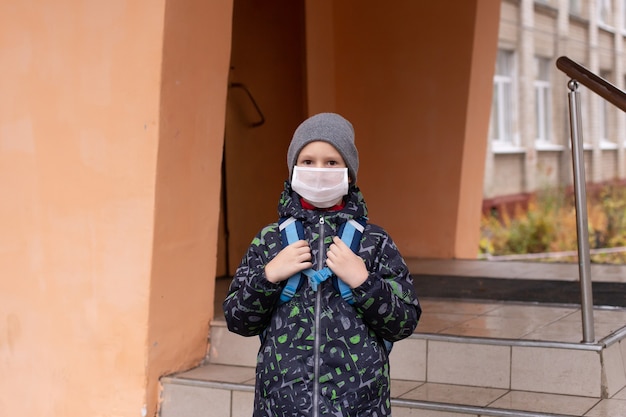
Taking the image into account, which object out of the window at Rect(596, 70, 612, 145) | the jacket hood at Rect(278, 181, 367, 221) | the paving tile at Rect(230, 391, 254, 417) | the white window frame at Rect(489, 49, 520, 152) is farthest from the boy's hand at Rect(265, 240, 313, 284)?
the window at Rect(596, 70, 612, 145)

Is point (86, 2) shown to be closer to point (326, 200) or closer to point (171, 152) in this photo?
point (171, 152)

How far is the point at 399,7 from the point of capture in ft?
23.2

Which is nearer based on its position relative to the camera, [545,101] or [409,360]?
[409,360]

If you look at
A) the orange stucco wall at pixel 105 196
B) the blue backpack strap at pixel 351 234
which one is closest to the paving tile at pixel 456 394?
the orange stucco wall at pixel 105 196

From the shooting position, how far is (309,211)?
2.58 m

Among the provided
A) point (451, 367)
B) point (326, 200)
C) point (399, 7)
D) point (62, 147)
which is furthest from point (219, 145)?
point (399, 7)

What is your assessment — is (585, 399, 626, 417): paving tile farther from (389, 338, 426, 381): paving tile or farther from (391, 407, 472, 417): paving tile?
(389, 338, 426, 381): paving tile

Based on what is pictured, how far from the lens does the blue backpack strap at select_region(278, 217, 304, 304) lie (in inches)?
99.7

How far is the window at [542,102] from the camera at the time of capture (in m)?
18.3

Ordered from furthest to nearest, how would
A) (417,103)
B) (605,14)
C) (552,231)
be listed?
(605,14), (552,231), (417,103)

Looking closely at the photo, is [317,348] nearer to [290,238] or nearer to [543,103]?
[290,238]

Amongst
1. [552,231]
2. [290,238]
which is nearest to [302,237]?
[290,238]

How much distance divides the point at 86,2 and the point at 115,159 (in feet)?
2.33

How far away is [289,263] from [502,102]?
15.7 metres
